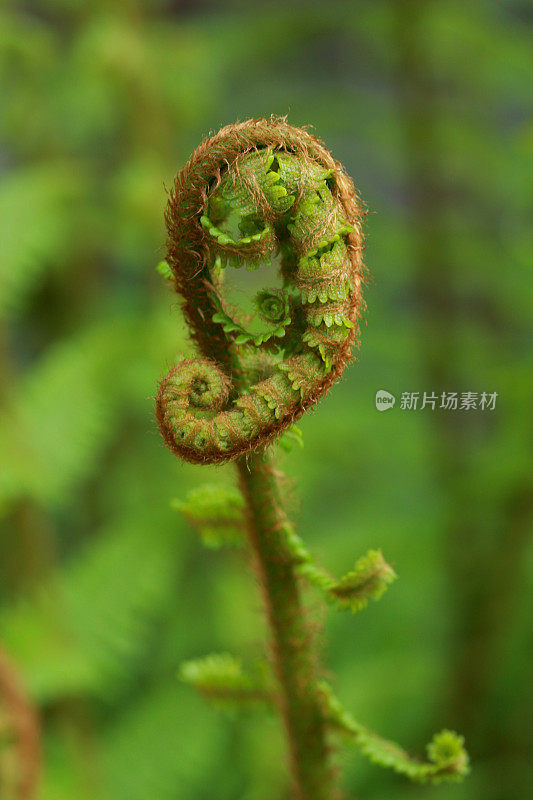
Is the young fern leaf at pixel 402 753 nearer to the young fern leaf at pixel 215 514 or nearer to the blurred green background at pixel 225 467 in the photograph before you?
the young fern leaf at pixel 215 514

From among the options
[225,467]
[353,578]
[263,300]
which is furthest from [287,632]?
[225,467]

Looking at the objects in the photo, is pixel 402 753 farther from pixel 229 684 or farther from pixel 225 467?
pixel 225 467

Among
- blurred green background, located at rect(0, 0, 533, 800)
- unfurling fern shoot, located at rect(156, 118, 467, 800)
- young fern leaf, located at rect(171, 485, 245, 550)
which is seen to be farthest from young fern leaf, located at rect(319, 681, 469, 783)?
blurred green background, located at rect(0, 0, 533, 800)

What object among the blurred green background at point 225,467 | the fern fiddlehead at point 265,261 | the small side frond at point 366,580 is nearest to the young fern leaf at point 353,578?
the small side frond at point 366,580

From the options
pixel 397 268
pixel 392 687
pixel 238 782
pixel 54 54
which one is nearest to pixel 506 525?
pixel 392 687

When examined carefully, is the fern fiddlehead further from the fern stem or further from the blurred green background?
the blurred green background
